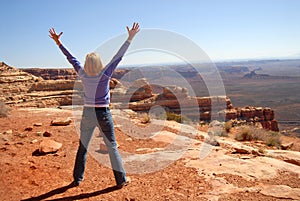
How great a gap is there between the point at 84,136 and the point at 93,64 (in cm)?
96

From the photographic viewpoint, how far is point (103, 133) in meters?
3.78

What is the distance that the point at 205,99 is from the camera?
95.2 ft

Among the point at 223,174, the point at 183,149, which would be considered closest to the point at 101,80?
the point at 223,174

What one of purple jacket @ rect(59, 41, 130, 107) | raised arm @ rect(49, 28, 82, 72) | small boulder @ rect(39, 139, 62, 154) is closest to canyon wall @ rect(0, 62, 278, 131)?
small boulder @ rect(39, 139, 62, 154)

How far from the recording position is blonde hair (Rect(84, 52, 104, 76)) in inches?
143

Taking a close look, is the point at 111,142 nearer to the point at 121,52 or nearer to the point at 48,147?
the point at 121,52

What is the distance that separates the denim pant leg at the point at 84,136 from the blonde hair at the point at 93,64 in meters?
0.49

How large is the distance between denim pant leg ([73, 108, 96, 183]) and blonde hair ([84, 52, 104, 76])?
0.49 metres

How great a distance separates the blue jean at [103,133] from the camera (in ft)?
12.2

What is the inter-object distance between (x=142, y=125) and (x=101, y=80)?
539cm

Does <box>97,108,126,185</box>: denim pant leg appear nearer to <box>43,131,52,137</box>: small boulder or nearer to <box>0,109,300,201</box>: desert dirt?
<box>0,109,300,201</box>: desert dirt

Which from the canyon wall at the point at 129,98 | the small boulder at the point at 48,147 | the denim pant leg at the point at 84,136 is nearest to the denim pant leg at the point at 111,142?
the denim pant leg at the point at 84,136

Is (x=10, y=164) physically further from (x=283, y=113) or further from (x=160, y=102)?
(x=283, y=113)

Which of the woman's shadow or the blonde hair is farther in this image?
the blonde hair
